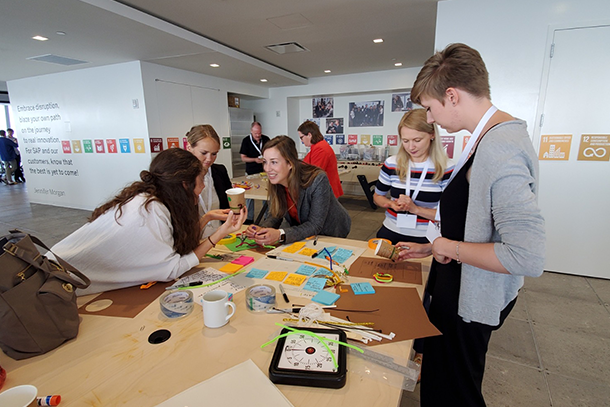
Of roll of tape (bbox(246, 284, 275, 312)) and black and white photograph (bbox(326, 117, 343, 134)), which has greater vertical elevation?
black and white photograph (bbox(326, 117, 343, 134))

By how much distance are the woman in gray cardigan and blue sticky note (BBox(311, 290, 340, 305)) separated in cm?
40

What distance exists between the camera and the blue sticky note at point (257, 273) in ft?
4.66

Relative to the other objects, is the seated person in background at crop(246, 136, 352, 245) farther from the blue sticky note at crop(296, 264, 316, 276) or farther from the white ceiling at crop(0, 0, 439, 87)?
the white ceiling at crop(0, 0, 439, 87)

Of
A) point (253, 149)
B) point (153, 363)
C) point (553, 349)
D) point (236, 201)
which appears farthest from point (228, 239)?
point (253, 149)

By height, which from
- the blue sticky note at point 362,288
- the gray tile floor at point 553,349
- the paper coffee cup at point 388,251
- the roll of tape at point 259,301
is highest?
the paper coffee cup at point 388,251

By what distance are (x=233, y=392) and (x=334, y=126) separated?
25.0 ft

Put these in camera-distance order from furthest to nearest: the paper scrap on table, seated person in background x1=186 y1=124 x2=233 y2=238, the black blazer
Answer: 1. the black blazer
2. seated person in background x1=186 y1=124 x2=233 y2=238
3. the paper scrap on table

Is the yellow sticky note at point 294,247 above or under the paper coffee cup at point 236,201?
under

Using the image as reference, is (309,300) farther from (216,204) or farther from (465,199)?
(216,204)

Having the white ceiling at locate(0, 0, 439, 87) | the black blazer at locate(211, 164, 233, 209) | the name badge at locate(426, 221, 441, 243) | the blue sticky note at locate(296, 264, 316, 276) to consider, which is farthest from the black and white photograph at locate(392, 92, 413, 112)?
the blue sticky note at locate(296, 264, 316, 276)

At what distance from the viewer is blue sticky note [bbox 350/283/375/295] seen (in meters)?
1.25

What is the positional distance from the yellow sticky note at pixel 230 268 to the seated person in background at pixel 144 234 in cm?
13

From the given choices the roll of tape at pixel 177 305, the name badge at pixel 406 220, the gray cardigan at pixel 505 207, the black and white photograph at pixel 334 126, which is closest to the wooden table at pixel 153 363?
the roll of tape at pixel 177 305

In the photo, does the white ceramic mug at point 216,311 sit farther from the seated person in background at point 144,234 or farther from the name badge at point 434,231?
the name badge at point 434,231
